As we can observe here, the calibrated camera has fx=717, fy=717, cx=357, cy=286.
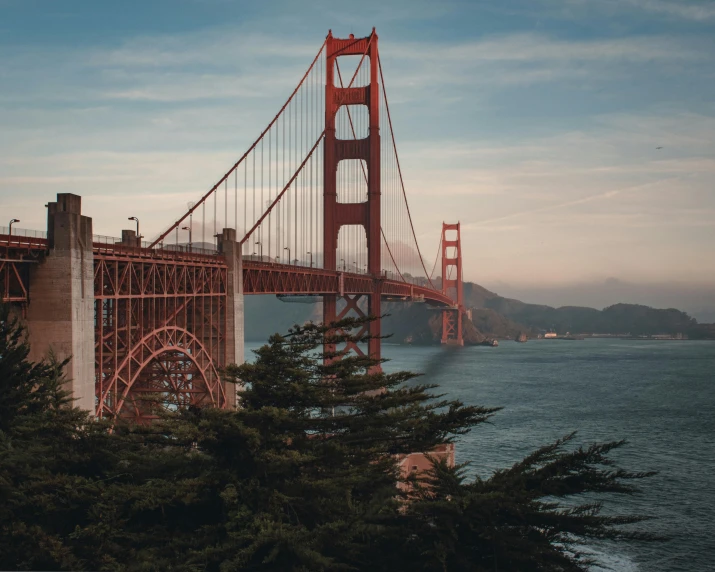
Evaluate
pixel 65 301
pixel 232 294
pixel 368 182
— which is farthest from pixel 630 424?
pixel 65 301

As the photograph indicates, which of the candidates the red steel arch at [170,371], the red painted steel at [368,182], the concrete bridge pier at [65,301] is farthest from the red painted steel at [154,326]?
the red painted steel at [368,182]

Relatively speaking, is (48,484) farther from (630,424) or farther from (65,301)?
(630,424)

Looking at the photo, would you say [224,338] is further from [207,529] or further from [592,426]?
[592,426]

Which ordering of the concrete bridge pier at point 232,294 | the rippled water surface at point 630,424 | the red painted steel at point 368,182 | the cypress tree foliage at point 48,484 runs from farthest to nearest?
the red painted steel at point 368,182, the concrete bridge pier at point 232,294, the rippled water surface at point 630,424, the cypress tree foliage at point 48,484

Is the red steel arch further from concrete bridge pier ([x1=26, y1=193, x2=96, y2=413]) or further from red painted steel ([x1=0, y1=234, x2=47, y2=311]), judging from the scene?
red painted steel ([x1=0, y1=234, x2=47, y2=311])

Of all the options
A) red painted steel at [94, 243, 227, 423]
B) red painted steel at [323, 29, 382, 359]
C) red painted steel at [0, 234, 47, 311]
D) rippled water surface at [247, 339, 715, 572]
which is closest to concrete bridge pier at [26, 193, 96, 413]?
red painted steel at [0, 234, 47, 311]

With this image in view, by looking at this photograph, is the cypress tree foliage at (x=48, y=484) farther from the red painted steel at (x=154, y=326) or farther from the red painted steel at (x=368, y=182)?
the red painted steel at (x=368, y=182)
